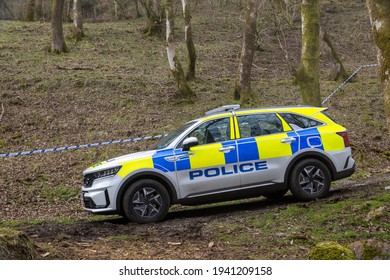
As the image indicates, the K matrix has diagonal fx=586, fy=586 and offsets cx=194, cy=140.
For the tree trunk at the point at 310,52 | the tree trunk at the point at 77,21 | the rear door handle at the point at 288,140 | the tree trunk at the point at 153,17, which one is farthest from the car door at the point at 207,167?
the tree trunk at the point at 153,17

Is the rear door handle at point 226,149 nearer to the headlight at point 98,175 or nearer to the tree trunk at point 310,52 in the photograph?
the headlight at point 98,175

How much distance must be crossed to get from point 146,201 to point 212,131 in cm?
167

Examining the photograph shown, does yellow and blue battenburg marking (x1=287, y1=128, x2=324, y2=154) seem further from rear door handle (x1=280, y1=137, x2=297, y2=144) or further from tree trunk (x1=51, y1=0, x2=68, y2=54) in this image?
tree trunk (x1=51, y1=0, x2=68, y2=54)

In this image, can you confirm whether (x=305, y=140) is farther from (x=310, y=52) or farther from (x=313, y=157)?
(x=310, y=52)

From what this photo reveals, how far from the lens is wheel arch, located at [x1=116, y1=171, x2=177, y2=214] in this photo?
30.8ft

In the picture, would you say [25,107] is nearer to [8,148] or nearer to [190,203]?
[8,148]

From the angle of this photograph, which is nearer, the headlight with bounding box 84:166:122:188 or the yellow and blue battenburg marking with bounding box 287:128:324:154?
the headlight with bounding box 84:166:122:188

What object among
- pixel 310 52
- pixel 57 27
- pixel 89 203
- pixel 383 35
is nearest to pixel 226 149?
pixel 89 203

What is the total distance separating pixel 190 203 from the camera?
9.76 meters

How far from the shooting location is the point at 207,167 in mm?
9719

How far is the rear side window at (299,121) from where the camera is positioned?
10.4 m

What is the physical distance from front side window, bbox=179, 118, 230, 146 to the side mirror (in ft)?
0.65

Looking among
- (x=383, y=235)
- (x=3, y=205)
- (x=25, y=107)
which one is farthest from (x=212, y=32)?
(x=383, y=235)

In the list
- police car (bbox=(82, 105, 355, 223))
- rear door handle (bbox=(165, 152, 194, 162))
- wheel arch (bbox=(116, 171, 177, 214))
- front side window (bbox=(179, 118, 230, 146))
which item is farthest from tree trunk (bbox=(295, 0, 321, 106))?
wheel arch (bbox=(116, 171, 177, 214))
